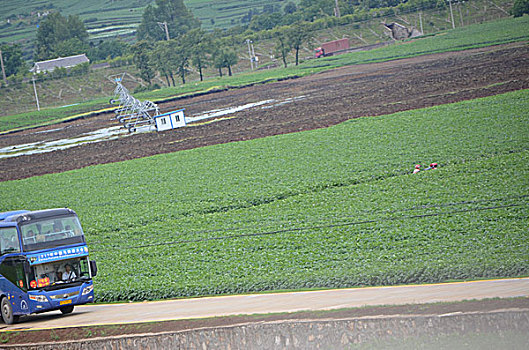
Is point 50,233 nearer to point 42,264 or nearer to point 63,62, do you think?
point 42,264

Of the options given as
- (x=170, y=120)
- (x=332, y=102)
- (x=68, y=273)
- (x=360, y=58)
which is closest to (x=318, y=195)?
(x=68, y=273)

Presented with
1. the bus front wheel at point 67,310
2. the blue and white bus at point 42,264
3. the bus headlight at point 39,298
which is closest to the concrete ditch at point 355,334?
the bus headlight at point 39,298

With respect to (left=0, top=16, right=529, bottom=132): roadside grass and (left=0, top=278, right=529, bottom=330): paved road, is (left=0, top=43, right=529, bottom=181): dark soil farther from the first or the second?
(left=0, top=278, right=529, bottom=330): paved road

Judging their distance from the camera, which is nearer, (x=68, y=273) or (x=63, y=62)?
(x=68, y=273)

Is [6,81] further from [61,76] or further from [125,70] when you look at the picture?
[125,70]

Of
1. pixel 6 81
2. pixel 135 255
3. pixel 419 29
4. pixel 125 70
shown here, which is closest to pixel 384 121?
pixel 135 255

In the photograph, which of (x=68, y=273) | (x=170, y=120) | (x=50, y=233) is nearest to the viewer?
(x=50, y=233)

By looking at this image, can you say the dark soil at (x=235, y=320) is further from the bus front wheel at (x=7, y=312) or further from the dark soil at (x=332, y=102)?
the dark soil at (x=332, y=102)

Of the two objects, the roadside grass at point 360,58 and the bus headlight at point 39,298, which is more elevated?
the roadside grass at point 360,58
